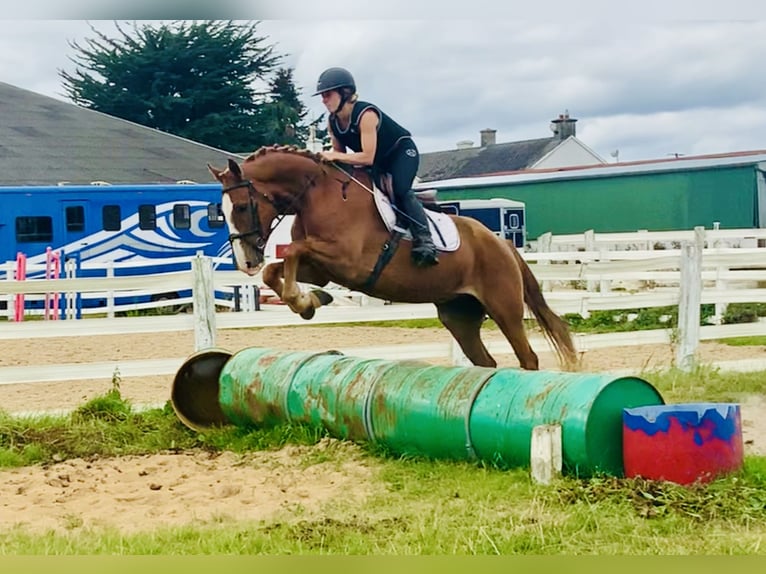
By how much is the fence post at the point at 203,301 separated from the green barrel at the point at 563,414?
232 cm

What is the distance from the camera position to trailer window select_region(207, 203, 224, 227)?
35.2 ft

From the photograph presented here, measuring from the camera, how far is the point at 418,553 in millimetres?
3686

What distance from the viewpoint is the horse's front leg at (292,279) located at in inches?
212

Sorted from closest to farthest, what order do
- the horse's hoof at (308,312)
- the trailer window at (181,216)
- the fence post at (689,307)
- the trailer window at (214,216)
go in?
the horse's hoof at (308,312) → the fence post at (689,307) → the trailer window at (214,216) → the trailer window at (181,216)

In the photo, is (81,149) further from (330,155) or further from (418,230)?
(418,230)

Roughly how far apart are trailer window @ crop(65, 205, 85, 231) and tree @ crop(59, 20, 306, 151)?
4.71 m

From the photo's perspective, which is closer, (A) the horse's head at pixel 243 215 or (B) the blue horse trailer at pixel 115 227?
(A) the horse's head at pixel 243 215

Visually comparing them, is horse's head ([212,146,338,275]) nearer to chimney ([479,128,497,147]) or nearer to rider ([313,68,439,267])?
rider ([313,68,439,267])

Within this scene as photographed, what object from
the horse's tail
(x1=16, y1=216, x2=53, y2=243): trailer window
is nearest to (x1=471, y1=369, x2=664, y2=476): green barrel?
the horse's tail

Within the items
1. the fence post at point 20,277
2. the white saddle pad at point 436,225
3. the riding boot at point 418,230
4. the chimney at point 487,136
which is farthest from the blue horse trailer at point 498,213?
the fence post at point 20,277

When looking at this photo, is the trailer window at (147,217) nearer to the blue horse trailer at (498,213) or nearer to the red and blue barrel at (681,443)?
the blue horse trailer at (498,213)

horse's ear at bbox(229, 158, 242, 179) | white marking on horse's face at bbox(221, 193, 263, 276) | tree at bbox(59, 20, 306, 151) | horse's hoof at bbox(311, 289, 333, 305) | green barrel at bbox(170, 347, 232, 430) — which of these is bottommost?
green barrel at bbox(170, 347, 232, 430)

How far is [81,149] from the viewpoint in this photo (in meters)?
7.06

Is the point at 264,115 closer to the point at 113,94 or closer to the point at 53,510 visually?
the point at 113,94
